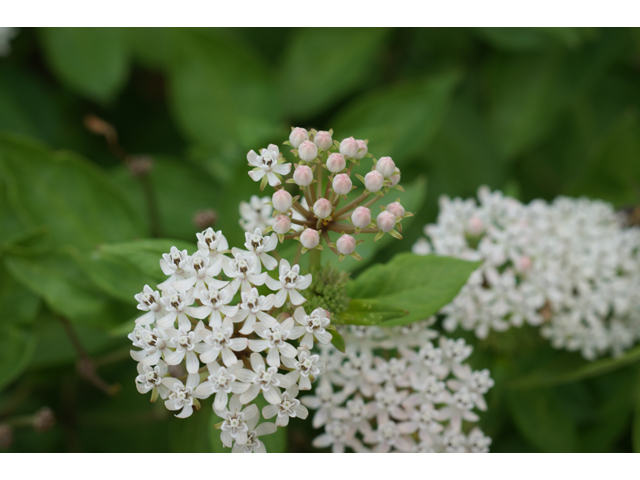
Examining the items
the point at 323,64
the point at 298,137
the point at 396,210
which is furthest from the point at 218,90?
the point at 396,210

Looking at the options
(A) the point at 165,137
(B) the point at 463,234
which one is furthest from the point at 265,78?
(B) the point at 463,234

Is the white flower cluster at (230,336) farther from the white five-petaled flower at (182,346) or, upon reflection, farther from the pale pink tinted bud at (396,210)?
the pale pink tinted bud at (396,210)

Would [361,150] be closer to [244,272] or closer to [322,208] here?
[322,208]

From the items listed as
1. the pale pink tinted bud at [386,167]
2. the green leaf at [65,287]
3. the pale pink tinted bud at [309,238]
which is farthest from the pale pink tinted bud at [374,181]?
the green leaf at [65,287]

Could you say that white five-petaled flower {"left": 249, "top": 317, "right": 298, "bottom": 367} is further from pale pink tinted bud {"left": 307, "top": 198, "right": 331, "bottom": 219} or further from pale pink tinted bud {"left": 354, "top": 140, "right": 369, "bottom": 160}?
pale pink tinted bud {"left": 354, "top": 140, "right": 369, "bottom": 160}

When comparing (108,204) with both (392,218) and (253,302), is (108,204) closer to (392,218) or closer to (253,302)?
(253,302)

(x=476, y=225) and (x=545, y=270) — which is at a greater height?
(x=476, y=225)
